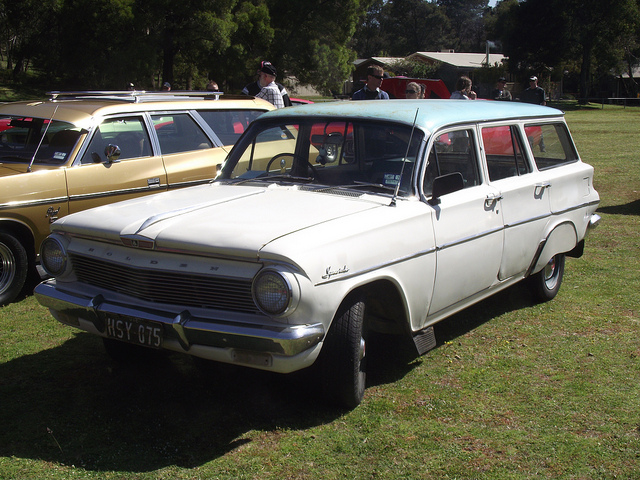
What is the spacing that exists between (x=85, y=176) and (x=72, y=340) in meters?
1.77

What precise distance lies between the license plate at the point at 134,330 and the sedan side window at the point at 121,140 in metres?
2.97

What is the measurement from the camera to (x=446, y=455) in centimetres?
347

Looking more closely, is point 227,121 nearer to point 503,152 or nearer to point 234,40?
point 503,152

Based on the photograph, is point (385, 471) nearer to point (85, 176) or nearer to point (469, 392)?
point (469, 392)

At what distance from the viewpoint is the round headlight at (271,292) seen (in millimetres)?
3330

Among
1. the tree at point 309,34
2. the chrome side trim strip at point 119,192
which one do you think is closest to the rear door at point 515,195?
the chrome side trim strip at point 119,192

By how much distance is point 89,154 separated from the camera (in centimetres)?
639

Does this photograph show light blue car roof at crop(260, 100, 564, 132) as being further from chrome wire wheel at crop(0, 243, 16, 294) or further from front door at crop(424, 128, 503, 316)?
chrome wire wheel at crop(0, 243, 16, 294)

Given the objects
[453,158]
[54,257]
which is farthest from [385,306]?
[54,257]

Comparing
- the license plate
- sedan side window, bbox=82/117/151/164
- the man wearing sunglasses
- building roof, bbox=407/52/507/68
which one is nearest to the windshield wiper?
the license plate

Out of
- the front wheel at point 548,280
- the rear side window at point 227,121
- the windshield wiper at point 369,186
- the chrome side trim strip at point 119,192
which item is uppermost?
the rear side window at point 227,121

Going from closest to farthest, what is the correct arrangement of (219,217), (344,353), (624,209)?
(344,353) < (219,217) < (624,209)

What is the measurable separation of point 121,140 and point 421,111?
3413 mm

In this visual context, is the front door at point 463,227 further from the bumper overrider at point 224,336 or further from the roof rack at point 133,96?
the roof rack at point 133,96
